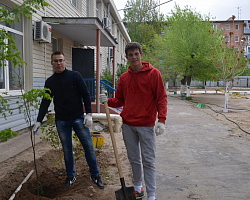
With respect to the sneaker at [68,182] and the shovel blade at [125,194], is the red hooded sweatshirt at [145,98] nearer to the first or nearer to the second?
the shovel blade at [125,194]

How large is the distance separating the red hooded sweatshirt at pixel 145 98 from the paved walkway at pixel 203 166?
1111 millimetres

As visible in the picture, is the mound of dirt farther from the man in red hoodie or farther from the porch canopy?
the porch canopy

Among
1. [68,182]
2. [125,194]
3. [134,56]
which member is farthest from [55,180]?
[134,56]

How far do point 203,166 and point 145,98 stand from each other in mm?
2294

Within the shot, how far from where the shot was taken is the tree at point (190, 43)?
2131cm

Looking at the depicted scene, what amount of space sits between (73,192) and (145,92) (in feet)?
5.06

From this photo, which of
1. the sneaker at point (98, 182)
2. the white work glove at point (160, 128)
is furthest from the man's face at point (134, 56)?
the sneaker at point (98, 182)

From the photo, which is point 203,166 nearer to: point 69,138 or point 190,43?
point 69,138

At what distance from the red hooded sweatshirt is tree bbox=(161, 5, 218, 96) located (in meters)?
18.7

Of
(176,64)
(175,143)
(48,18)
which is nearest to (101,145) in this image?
(175,143)

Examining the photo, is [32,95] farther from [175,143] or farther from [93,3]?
[93,3]

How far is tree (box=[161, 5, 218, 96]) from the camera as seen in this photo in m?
21.3

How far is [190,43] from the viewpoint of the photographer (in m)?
21.8

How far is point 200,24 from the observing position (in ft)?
72.4
